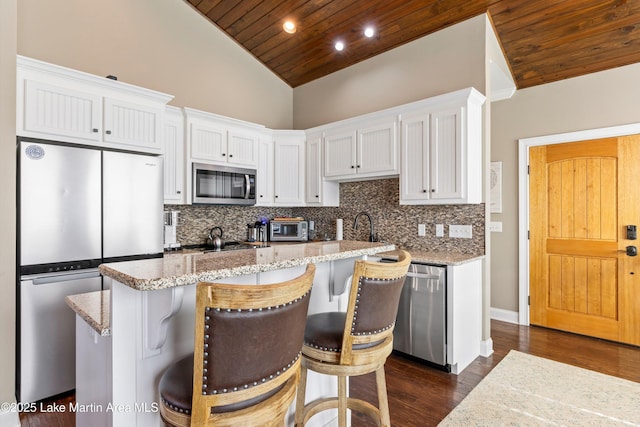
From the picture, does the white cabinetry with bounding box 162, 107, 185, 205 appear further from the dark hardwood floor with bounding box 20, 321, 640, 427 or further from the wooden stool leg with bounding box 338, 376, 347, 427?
the wooden stool leg with bounding box 338, 376, 347, 427

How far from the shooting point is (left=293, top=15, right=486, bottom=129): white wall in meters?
3.18

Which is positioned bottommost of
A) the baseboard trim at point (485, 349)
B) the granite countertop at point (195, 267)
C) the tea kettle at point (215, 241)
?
the baseboard trim at point (485, 349)

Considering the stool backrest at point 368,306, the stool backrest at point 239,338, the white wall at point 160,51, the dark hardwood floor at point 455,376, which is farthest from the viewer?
the white wall at point 160,51

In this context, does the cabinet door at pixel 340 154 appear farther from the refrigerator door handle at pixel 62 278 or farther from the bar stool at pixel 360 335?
the refrigerator door handle at pixel 62 278

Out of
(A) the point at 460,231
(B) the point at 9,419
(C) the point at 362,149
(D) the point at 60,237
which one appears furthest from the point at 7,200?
(A) the point at 460,231

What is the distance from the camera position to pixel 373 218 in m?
4.01

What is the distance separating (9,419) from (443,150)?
3780 mm

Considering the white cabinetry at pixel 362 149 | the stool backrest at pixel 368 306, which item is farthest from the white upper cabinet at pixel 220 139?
the stool backrest at pixel 368 306

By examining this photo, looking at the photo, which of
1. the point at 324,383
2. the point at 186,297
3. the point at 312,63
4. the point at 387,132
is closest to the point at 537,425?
the point at 324,383

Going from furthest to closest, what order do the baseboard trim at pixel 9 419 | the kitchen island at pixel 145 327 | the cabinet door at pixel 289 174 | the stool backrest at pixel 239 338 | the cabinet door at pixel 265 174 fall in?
the cabinet door at pixel 289 174, the cabinet door at pixel 265 174, the baseboard trim at pixel 9 419, the kitchen island at pixel 145 327, the stool backrest at pixel 239 338

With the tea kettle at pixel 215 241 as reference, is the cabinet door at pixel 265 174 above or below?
above

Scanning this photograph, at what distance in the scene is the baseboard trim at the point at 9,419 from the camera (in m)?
2.03

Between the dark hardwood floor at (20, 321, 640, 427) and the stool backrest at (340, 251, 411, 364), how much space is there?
987 mm

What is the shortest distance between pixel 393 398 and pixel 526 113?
11.7ft
